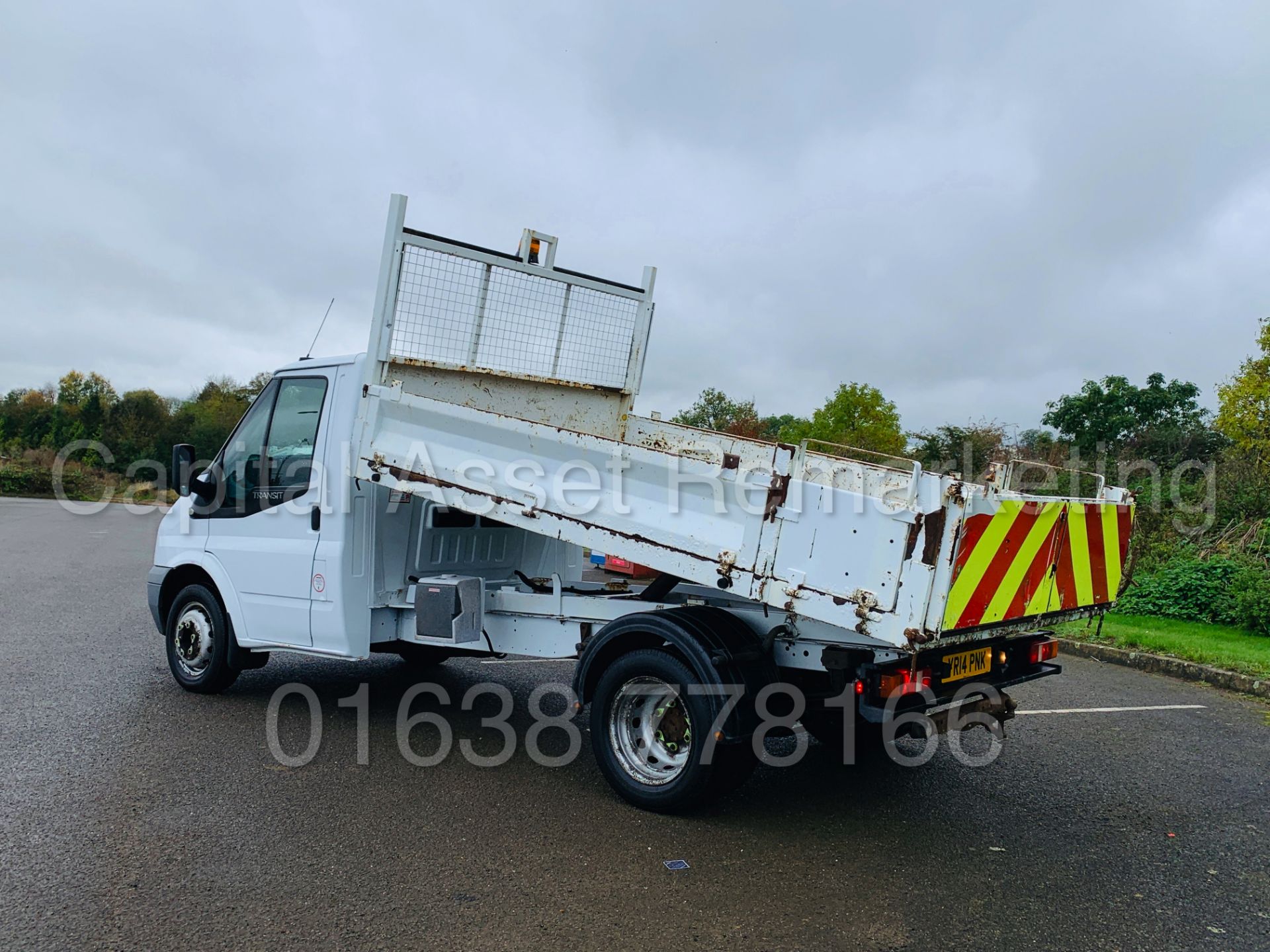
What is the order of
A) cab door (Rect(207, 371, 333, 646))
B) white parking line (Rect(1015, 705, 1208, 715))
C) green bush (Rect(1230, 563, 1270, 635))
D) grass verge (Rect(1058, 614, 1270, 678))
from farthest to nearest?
green bush (Rect(1230, 563, 1270, 635)) → grass verge (Rect(1058, 614, 1270, 678)) → white parking line (Rect(1015, 705, 1208, 715)) → cab door (Rect(207, 371, 333, 646))

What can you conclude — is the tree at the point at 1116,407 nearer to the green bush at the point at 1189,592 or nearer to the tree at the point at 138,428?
the green bush at the point at 1189,592

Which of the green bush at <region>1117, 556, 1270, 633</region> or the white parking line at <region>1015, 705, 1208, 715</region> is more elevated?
the green bush at <region>1117, 556, 1270, 633</region>

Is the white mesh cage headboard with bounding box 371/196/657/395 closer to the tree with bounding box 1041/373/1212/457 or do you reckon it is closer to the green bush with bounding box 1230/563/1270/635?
the green bush with bounding box 1230/563/1270/635

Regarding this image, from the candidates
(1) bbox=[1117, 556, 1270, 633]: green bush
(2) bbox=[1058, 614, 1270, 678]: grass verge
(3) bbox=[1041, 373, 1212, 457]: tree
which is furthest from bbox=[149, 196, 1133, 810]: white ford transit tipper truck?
(3) bbox=[1041, 373, 1212, 457]: tree

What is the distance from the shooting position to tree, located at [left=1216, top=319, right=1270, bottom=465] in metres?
23.2

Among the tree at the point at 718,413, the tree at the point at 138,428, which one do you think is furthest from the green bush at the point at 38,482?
the tree at the point at 718,413

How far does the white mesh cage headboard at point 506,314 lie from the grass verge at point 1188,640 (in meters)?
5.32

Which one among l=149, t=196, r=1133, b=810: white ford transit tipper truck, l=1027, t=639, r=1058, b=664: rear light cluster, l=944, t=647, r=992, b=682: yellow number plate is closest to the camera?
l=149, t=196, r=1133, b=810: white ford transit tipper truck

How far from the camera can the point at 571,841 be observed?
4.46 m

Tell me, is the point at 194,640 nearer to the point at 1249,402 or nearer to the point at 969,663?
the point at 969,663

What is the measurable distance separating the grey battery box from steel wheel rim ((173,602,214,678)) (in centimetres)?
208

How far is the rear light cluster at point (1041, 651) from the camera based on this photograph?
17.2 feet

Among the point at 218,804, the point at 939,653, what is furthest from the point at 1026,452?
the point at 218,804

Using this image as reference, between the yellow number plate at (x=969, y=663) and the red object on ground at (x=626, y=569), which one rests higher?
the red object on ground at (x=626, y=569)
